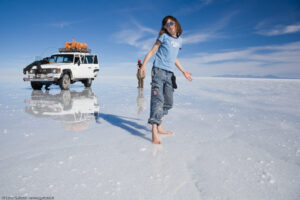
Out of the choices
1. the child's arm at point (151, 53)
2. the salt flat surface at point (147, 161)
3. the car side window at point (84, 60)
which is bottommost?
the salt flat surface at point (147, 161)

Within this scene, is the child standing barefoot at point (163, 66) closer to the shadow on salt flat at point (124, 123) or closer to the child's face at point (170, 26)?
the child's face at point (170, 26)

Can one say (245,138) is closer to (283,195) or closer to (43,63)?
(283,195)

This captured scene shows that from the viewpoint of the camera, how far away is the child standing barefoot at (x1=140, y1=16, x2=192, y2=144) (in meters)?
2.58

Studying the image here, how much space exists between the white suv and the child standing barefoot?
8038 millimetres

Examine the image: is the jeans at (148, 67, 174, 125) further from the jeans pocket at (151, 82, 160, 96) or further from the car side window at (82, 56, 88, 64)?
the car side window at (82, 56, 88, 64)

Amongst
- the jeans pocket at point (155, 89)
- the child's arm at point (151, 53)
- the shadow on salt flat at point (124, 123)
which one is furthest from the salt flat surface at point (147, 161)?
the child's arm at point (151, 53)

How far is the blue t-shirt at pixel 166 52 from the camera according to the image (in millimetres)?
2613

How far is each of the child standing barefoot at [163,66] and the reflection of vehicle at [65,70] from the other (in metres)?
8.04

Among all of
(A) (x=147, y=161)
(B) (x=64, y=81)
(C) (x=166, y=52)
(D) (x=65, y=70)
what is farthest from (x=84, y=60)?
(A) (x=147, y=161)

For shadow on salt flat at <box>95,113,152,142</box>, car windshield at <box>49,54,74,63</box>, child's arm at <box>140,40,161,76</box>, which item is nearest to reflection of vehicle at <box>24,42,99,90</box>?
car windshield at <box>49,54,74,63</box>

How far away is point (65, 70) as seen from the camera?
9.70m

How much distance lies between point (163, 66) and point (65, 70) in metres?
8.35

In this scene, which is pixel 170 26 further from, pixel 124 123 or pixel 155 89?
pixel 124 123

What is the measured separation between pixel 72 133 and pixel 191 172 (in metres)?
1.89
